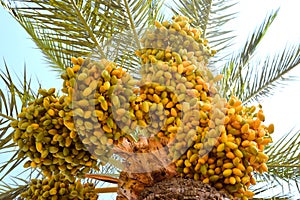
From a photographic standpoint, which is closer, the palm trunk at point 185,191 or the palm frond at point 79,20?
the palm trunk at point 185,191

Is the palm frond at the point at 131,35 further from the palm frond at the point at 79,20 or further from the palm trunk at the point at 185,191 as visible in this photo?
the palm trunk at the point at 185,191

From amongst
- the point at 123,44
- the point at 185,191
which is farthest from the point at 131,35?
the point at 185,191

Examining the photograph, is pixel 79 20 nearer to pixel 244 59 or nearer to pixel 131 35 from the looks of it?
pixel 131 35

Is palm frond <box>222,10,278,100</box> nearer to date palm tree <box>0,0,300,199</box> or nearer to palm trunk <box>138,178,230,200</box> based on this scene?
date palm tree <box>0,0,300,199</box>

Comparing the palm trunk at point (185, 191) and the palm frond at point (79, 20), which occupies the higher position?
the palm frond at point (79, 20)

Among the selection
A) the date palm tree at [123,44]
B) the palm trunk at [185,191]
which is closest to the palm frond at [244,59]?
the date palm tree at [123,44]

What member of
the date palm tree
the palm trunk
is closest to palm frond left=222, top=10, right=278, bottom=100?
the date palm tree

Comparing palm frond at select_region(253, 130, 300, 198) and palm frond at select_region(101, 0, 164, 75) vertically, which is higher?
palm frond at select_region(101, 0, 164, 75)

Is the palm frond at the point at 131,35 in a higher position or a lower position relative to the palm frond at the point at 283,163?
higher

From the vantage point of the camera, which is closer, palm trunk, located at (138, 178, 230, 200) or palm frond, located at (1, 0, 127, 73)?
palm trunk, located at (138, 178, 230, 200)

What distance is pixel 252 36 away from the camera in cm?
524

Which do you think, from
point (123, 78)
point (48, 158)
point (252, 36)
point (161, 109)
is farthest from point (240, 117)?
point (252, 36)

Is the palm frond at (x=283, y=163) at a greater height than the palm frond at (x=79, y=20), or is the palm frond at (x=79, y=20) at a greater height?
the palm frond at (x=79, y=20)

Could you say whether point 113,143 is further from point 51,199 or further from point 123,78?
point 51,199
